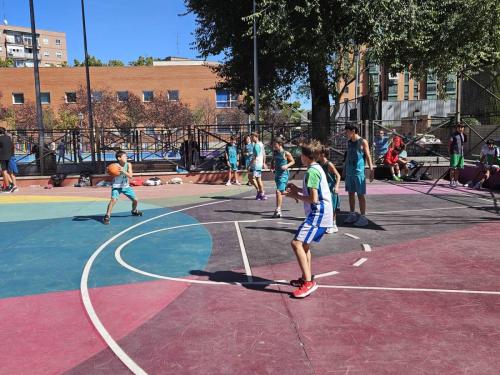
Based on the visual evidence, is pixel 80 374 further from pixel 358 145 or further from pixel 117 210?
pixel 117 210

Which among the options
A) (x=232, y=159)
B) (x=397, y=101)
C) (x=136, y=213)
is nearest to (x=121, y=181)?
(x=136, y=213)

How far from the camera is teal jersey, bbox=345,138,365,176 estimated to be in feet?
29.9

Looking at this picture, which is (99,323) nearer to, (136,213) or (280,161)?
(280,161)

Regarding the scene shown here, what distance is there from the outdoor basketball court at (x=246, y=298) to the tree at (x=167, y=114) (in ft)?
133

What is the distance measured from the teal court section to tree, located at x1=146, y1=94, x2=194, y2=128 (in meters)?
38.9

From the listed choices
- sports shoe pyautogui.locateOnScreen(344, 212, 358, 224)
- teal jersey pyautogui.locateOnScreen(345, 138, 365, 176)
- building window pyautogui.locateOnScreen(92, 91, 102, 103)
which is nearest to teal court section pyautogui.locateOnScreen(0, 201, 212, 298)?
sports shoe pyautogui.locateOnScreen(344, 212, 358, 224)

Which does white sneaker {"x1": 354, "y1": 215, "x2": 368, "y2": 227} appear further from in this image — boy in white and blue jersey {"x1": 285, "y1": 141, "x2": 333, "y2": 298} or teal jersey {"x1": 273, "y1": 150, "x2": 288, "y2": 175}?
boy in white and blue jersey {"x1": 285, "y1": 141, "x2": 333, "y2": 298}

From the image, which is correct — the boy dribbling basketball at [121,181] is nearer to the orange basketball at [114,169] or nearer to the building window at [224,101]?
the orange basketball at [114,169]

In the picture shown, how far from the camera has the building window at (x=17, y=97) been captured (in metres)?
57.1

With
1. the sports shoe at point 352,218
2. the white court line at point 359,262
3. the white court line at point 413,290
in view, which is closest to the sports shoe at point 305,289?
the white court line at point 413,290

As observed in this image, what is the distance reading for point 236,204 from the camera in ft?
41.7

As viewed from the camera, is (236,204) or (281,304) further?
(236,204)

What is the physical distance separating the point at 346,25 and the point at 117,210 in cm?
1160

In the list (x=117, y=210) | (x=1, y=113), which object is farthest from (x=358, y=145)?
(x=1, y=113)
